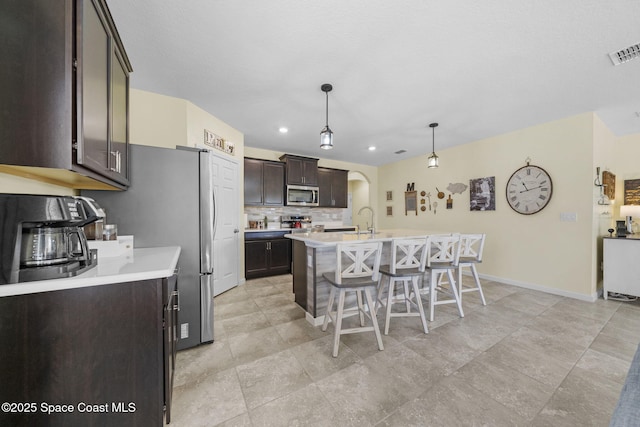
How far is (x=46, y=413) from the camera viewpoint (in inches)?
35.0

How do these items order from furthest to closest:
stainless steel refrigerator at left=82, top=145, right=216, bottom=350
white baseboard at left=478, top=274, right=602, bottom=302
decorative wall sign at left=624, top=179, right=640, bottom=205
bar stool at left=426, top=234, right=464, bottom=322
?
1. decorative wall sign at left=624, top=179, right=640, bottom=205
2. white baseboard at left=478, top=274, right=602, bottom=302
3. bar stool at left=426, top=234, right=464, bottom=322
4. stainless steel refrigerator at left=82, top=145, right=216, bottom=350

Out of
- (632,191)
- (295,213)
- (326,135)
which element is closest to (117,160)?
(326,135)

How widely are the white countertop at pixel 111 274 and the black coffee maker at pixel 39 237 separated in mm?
61

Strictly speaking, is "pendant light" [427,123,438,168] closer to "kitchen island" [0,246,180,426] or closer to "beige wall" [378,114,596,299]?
"beige wall" [378,114,596,299]

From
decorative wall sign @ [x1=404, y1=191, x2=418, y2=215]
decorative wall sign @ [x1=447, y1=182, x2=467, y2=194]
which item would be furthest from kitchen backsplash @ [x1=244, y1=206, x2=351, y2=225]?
decorative wall sign @ [x1=447, y1=182, x2=467, y2=194]

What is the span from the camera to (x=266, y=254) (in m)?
4.30

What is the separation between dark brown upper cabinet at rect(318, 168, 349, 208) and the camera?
5449 mm

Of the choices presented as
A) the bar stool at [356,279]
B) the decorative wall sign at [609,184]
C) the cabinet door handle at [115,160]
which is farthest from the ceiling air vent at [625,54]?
the cabinet door handle at [115,160]

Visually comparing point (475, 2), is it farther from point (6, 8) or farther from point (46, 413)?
point (46, 413)

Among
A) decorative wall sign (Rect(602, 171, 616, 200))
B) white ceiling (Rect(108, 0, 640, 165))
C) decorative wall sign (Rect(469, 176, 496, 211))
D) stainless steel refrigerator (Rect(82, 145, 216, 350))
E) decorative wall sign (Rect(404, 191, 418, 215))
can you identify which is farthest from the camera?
decorative wall sign (Rect(404, 191, 418, 215))

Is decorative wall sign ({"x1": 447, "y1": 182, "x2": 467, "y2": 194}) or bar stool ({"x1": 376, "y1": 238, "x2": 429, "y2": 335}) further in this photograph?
decorative wall sign ({"x1": 447, "y1": 182, "x2": 467, "y2": 194})

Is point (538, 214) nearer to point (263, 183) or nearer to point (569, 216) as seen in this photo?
point (569, 216)

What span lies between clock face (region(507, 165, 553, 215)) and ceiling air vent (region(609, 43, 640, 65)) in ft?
5.75

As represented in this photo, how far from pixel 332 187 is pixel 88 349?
4.95m
